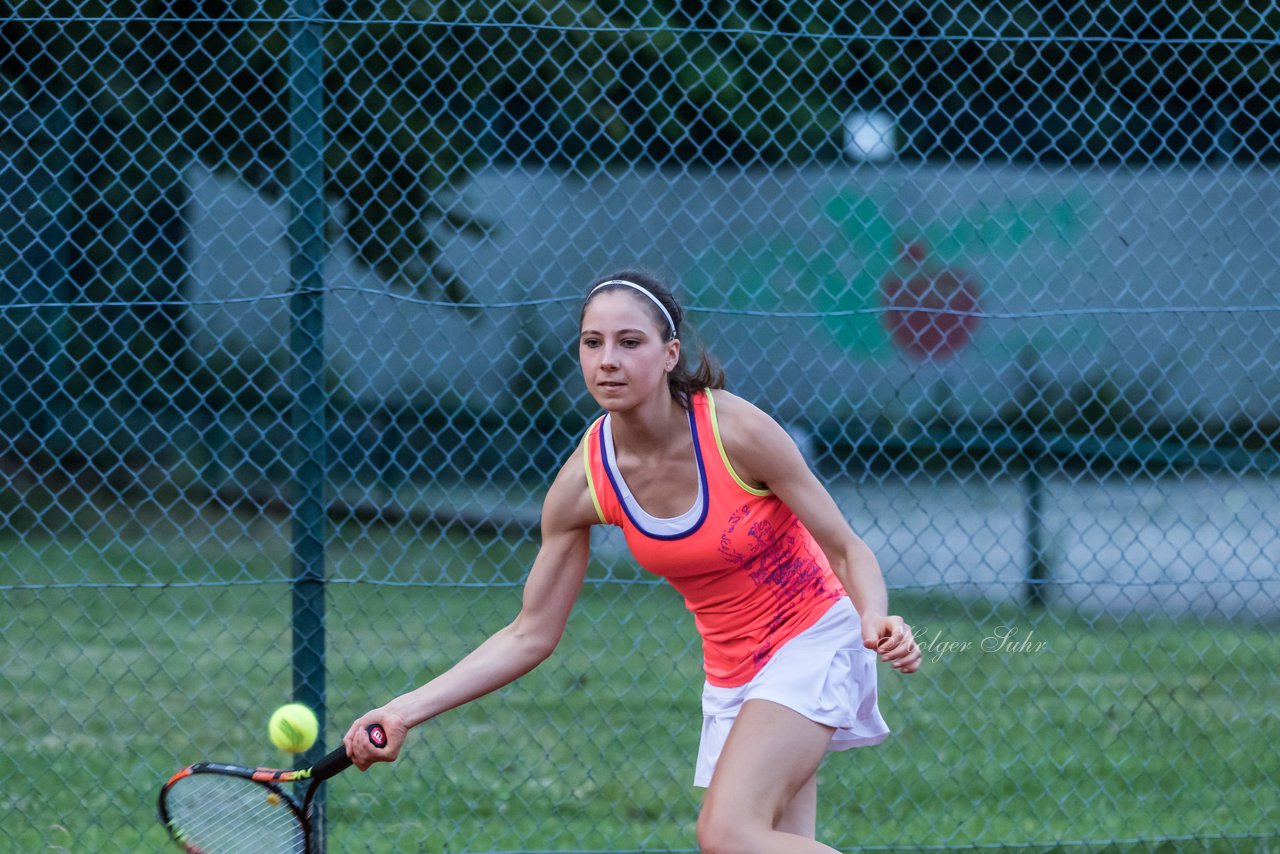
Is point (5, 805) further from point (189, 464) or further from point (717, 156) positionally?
point (717, 156)

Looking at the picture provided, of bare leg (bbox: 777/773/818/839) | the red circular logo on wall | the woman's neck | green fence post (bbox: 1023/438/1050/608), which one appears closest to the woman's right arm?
the woman's neck

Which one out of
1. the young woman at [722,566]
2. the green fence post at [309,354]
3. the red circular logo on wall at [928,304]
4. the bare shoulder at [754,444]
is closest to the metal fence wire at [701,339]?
the red circular logo on wall at [928,304]

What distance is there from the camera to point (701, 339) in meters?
4.69

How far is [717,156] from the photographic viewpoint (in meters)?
6.42

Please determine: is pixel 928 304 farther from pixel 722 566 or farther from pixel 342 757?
pixel 342 757

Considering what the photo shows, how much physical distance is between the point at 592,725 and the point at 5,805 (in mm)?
1798

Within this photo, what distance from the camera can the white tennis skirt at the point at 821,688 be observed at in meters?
2.76

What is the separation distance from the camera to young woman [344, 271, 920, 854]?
2.69m

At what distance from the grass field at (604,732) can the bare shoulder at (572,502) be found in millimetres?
638

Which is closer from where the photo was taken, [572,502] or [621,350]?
[621,350]

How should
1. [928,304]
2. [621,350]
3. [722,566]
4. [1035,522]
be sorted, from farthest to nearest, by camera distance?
1. [1035,522]
2. [928,304]
3. [722,566]
4. [621,350]

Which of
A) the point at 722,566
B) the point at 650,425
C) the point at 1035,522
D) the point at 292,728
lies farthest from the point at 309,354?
the point at 1035,522

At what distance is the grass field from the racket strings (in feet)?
2.19

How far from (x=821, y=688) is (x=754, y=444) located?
46 cm
